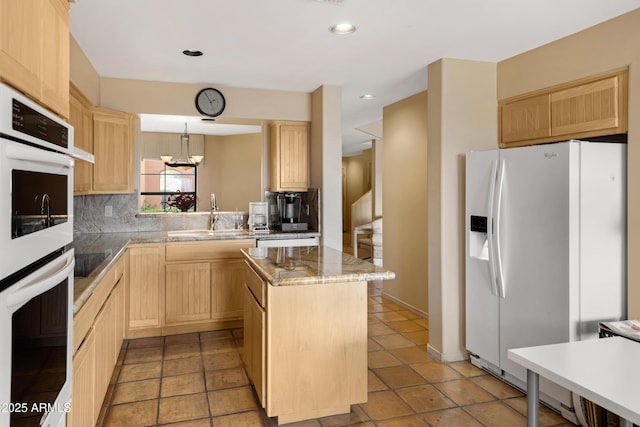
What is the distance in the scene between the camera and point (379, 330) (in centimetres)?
420

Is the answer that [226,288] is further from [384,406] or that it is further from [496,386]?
[496,386]

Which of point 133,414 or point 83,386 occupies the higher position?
point 83,386

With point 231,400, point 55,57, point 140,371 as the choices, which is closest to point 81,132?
point 140,371

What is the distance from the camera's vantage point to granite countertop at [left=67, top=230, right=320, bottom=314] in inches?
79.9

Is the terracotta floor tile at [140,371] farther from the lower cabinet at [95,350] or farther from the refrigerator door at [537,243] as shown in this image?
the refrigerator door at [537,243]

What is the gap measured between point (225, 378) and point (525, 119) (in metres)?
3.02

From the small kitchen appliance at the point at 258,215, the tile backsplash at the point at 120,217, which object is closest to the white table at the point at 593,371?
the small kitchen appliance at the point at 258,215

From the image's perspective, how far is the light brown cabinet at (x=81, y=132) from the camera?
3160 mm

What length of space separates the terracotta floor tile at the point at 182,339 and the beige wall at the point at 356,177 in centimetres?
740

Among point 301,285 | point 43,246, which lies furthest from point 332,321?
point 43,246

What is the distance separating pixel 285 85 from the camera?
4422 millimetres

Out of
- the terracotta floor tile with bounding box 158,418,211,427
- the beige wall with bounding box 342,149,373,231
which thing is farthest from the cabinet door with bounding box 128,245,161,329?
the beige wall with bounding box 342,149,373,231

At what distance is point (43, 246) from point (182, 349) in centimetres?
274

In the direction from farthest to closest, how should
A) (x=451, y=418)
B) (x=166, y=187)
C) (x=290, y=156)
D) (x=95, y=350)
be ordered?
(x=166, y=187), (x=290, y=156), (x=451, y=418), (x=95, y=350)
